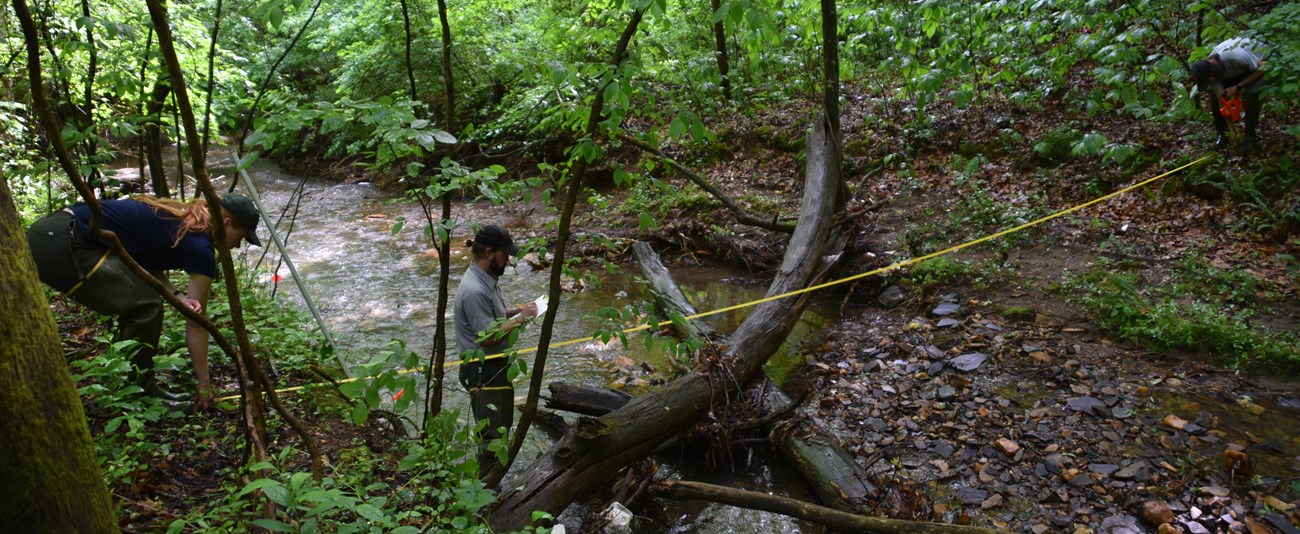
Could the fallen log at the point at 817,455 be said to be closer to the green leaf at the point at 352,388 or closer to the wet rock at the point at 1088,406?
the wet rock at the point at 1088,406

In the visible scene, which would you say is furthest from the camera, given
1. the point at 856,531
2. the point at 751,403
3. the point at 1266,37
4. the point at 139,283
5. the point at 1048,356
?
the point at 1266,37

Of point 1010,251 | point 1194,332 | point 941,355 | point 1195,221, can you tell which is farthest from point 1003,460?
point 1195,221

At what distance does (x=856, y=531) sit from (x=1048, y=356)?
3100mm

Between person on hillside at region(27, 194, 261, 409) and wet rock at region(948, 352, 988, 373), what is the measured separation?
202 inches

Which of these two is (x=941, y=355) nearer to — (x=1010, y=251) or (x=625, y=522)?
(x=1010, y=251)

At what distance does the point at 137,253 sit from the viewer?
12.1 feet

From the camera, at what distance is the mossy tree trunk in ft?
5.07

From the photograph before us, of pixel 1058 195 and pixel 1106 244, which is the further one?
pixel 1058 195

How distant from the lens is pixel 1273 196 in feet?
21.8

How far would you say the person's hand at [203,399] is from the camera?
4035 millimetres

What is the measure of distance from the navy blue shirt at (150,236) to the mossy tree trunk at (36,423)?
220 cm

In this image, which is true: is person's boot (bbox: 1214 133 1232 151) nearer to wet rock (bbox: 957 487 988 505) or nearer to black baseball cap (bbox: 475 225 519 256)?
wet rock (bbox: 957 487 988 505)

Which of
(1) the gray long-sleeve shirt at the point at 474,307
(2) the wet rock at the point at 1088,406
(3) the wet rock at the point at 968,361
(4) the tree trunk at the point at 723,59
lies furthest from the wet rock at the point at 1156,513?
(4) the tree trunk at the point at 723,59

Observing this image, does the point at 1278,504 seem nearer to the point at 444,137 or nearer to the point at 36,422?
the point at 444,137
